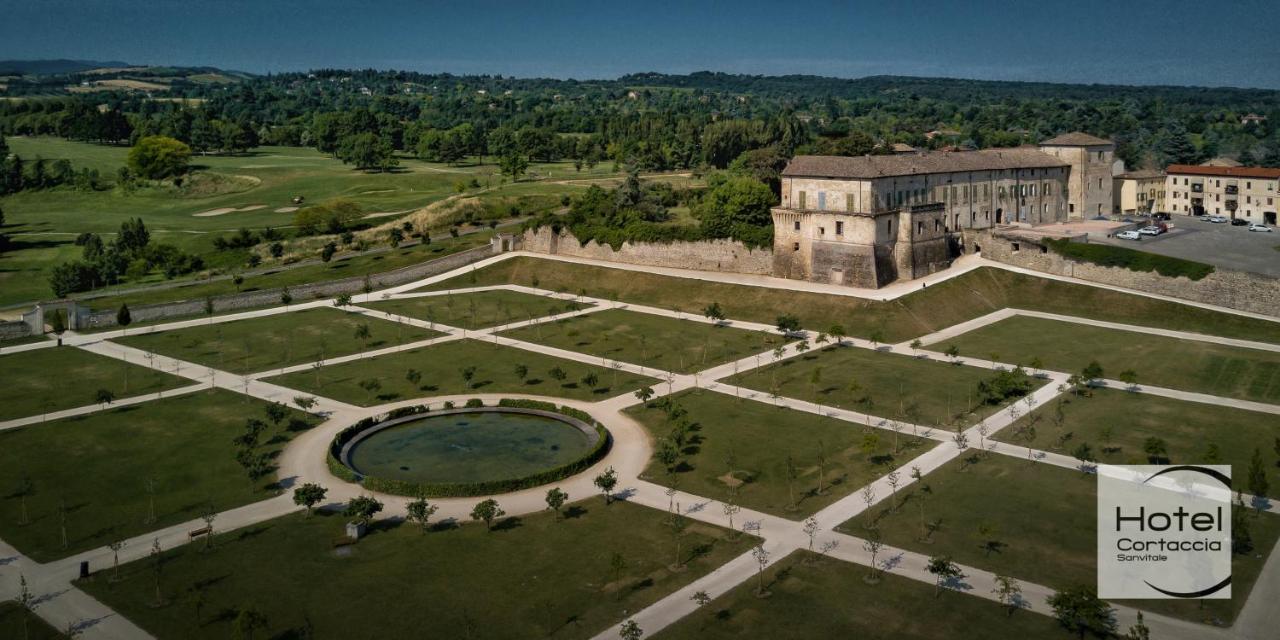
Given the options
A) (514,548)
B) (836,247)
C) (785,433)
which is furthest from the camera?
(836,247)

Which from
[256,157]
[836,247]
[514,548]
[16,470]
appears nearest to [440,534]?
[514,548]

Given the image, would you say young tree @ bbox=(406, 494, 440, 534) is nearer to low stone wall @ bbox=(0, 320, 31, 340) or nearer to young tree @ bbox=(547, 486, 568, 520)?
young tree @ bbox=(547, 486, 568, 520)

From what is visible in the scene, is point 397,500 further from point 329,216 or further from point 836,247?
point 329,216

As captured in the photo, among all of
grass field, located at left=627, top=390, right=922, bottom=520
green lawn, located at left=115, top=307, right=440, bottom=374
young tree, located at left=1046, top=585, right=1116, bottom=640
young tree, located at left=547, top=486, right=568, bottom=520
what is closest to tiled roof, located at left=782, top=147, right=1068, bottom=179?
grass field, located at left=627, top=390, right=922, bottom=520

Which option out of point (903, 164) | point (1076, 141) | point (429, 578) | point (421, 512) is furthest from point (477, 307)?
point (1076, 141)

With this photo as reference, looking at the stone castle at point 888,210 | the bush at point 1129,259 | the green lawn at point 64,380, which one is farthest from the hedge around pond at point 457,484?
the bush at point 1129,259

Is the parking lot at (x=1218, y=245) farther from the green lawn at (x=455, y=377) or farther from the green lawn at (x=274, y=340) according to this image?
the green lawn at (x=274, y=340)

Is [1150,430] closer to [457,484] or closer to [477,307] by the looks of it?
[457,484]
